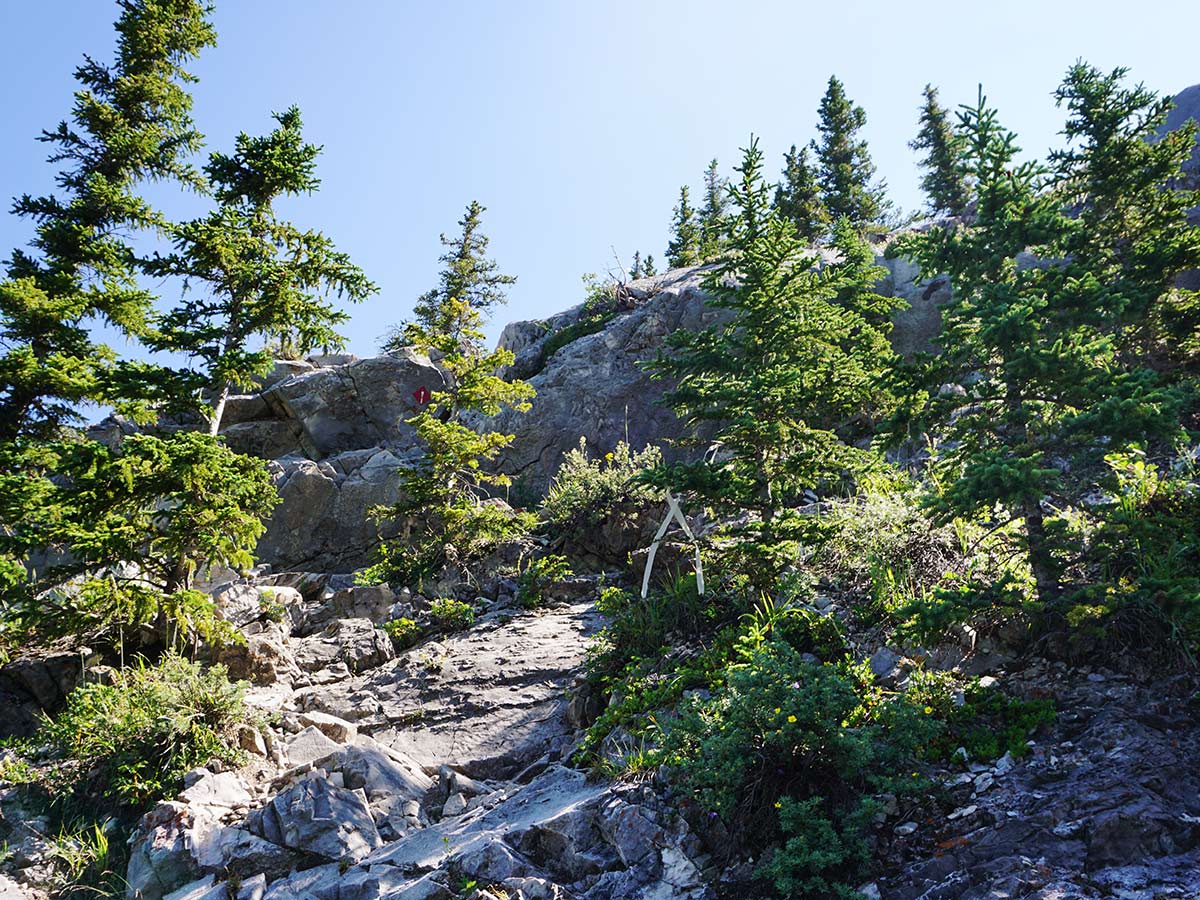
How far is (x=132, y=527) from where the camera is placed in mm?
10523

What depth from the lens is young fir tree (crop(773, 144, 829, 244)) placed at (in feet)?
108

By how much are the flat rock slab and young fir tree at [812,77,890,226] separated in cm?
3021

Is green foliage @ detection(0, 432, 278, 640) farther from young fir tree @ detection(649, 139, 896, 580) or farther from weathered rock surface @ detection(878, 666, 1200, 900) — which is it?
weathered rock surface @ detection(878, 666, 1200, 900)

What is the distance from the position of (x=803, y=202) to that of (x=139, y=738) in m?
33.3

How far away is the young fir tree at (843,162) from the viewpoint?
1394 inches

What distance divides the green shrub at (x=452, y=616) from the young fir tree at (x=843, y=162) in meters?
30.0

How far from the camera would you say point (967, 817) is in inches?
201

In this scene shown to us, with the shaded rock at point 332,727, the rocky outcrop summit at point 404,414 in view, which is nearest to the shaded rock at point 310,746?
the shaded rock at point 332,727

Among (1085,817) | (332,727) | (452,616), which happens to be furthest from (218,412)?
(1085,817)

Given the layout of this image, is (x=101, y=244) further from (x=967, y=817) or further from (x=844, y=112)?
(x=844, y=112)

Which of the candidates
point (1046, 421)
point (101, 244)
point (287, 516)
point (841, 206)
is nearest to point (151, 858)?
point (1046, 421)

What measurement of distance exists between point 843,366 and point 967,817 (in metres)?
6.64

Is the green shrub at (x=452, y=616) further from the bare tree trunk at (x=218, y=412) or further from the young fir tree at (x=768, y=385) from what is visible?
the young fir tree at (x=768, y=385)

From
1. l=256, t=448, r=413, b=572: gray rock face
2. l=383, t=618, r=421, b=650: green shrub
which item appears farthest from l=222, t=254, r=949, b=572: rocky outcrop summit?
l=383, t=618, r=421, b=650: green shrub
